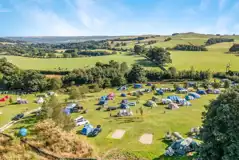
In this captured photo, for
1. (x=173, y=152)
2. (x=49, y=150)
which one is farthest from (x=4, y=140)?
(x=173, y=152)

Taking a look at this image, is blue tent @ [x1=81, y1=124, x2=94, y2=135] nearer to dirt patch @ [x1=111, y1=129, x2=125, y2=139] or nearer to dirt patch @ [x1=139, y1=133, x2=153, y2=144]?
dirt patch @ [x1=111, y1=129, x2=125, y2=139]

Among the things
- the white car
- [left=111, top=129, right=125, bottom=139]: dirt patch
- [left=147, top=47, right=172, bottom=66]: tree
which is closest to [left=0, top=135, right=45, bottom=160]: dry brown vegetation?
[left=111, top=129, right=125, bottom=139]: dirt patch

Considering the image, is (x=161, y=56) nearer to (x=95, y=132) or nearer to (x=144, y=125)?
(x=144, y=125)

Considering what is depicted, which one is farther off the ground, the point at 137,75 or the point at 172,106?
the point at 137,75

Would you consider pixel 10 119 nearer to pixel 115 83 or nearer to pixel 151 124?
pixel 151 124

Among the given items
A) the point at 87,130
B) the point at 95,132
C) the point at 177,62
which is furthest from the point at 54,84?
the point at 177,62

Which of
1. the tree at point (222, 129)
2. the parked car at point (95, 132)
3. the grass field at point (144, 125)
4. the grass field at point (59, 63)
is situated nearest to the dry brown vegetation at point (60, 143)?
the grass field at point (144, 125)

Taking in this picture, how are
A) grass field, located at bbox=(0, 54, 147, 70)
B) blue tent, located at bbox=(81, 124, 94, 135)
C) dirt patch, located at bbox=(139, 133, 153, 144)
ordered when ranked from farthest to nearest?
grass field, located at bbox=(0, 54, 147, 70) → blue tent, located at bbox=(81, 124, 94, 135) → dirt patch, located at bbox=(139, 133, 153, 144)
